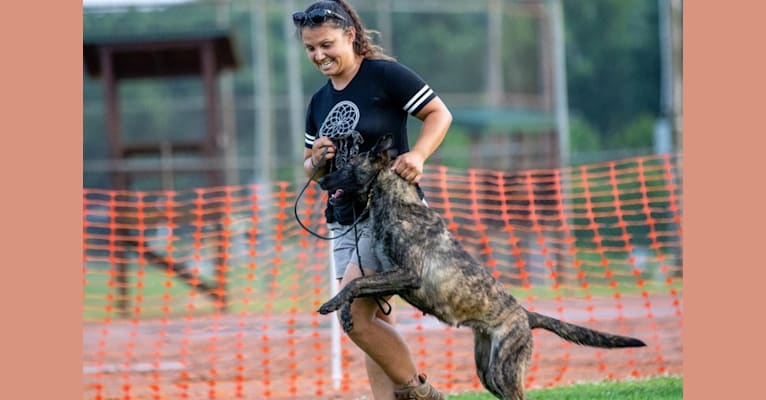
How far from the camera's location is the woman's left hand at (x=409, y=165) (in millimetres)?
4699

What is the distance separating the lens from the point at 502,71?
23.2m

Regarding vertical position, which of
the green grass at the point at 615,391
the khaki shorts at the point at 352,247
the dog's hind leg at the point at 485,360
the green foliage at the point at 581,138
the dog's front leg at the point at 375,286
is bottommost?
the green grass at the point at 615,391

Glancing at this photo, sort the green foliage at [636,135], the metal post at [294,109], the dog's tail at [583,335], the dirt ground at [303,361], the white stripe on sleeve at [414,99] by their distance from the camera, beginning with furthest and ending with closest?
the green foliage at [636,135]
the metal post at [294,109]
the dirt ground at [303,361]
the dog's tail at [583,335]
the white stripe on sleeve at [414,99]

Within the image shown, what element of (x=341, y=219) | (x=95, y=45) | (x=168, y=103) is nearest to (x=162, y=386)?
(x=341, y=219)

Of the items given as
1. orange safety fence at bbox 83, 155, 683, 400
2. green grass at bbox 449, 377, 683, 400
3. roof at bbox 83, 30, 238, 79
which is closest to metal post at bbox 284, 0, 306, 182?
roof at bbox 83, 30, 238, 79

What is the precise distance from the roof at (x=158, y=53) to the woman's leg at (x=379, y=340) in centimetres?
1072

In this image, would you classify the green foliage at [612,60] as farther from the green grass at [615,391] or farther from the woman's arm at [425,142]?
the woman's arm at [425,142]

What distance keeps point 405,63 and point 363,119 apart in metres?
19.8

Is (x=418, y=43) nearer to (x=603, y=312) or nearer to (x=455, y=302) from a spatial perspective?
(x=603, y=312)

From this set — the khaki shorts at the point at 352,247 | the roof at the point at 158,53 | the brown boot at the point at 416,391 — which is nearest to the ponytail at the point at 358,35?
the khaki shorts at the point at 352,247

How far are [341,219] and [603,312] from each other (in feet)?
28.2

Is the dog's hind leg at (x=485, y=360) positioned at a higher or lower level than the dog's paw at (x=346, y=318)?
lower

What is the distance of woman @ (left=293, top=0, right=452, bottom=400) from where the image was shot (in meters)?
4.77

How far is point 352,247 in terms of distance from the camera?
5.02 m
